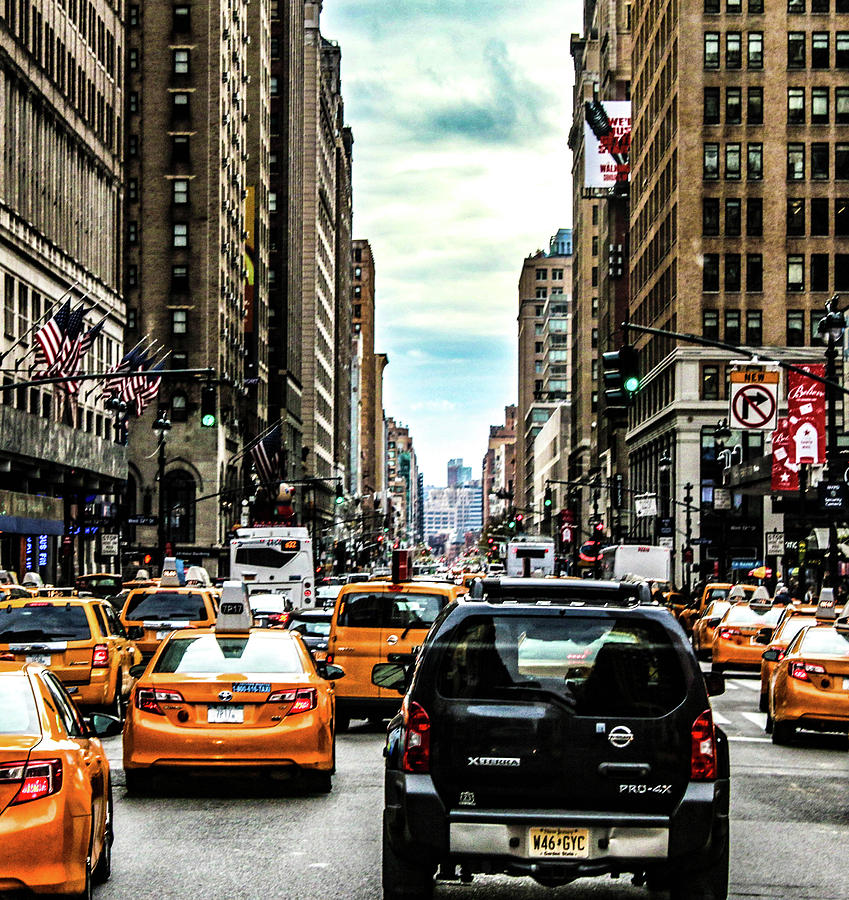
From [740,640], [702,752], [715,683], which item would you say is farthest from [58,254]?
[702,752]

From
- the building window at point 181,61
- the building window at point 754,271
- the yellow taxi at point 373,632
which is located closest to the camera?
the yellow taxi at point 373,632

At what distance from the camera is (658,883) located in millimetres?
8883

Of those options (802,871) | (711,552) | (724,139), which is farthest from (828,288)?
(802,871)

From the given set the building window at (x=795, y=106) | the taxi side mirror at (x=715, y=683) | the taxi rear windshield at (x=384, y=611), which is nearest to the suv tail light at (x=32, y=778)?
the taxi side mirror at (x=715, y=683)

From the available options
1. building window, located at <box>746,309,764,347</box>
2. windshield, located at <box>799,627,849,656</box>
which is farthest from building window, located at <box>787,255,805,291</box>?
windshield, located at <box>799,627,849,656</box>

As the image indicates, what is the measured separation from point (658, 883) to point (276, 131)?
12618 centimetres

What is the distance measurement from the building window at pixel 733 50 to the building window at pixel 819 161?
6470 millimetres

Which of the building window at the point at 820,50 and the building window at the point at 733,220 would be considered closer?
the building window at the point at 733,220

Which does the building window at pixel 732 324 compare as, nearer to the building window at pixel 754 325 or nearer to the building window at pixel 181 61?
the building window at pixel 754 325

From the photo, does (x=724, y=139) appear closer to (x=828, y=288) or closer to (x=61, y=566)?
(x=828, y=288)

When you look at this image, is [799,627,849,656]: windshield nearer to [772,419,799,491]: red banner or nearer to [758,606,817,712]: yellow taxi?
[758,606,817,712]: yellow taxi

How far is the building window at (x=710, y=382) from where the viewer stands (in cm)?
9419

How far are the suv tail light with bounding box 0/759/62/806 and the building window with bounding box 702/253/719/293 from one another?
8830cm

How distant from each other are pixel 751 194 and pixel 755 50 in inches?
327
